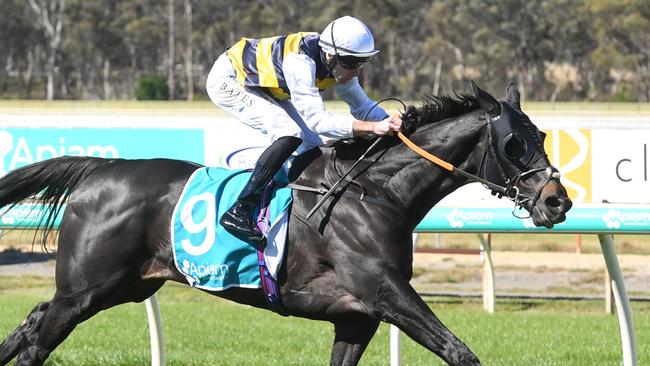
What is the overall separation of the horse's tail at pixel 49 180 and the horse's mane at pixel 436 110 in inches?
53.8

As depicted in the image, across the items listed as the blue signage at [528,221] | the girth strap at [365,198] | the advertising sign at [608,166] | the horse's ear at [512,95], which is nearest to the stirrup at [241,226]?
the girth strap at [365,198]

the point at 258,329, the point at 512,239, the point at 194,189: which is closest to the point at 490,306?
the point at 258,329

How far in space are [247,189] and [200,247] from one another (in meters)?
0.32

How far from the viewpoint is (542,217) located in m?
4.09

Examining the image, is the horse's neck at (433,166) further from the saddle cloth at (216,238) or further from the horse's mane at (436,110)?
the saddle cloth at (216,238)

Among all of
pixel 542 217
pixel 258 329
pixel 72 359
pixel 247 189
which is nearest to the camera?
pixel 542 217

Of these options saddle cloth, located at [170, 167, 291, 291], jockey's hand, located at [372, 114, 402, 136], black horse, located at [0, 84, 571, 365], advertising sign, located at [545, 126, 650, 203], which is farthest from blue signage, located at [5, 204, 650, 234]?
advertising sign, located at [545, 126, 650, 203]

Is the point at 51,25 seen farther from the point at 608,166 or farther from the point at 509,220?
the point at 509,220

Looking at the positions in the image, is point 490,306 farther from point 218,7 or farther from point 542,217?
point 218,7

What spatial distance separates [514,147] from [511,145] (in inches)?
0.5

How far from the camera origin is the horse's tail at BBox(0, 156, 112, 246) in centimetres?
491

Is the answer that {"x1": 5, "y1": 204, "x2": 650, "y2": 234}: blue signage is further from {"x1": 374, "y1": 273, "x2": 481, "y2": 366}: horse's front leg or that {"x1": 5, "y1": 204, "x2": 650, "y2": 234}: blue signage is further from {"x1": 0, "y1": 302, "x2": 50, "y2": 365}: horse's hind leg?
{"x1": 374, "y1": 273, "x2": 481, "y2": 366}: horse's front leg

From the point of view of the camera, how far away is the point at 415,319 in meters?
4.13

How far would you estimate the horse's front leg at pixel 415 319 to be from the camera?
401cm
